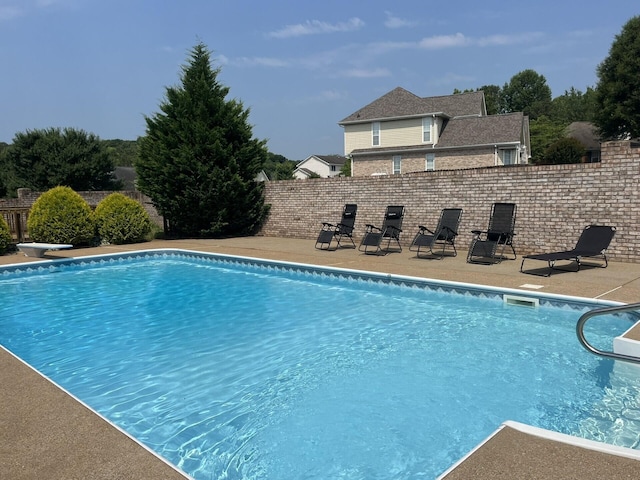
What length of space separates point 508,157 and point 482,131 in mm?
2277

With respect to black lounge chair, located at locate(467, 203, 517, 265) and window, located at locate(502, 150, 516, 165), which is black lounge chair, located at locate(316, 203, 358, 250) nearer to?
black lounge chair, located at locate(467, 203, 517, 265)

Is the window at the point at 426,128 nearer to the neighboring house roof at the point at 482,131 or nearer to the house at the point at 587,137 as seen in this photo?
the neighboring house roof at the point at 482,131

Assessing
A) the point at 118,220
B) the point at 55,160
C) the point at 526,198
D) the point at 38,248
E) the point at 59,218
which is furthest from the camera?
the point at 55,160

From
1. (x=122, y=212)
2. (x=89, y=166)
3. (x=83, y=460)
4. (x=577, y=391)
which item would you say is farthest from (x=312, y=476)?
(x=89, y=166)

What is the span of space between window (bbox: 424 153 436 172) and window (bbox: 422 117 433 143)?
0.93m

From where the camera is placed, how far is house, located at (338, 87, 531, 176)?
28.4 metres

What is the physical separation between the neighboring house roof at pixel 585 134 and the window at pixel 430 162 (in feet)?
48.8

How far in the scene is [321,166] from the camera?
228 feet

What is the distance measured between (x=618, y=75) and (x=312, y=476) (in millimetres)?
35709

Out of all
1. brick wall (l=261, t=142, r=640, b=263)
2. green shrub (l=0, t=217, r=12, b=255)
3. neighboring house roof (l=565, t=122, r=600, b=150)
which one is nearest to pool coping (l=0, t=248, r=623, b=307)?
green shrub (l=0, t=217, r=12, b=255)

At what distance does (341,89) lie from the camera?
80.8ft

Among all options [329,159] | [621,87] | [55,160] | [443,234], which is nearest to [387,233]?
[443,234]

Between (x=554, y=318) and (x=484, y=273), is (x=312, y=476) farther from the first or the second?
(x=484, y=273)

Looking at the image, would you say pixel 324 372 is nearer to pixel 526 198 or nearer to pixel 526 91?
pixel 526 198
